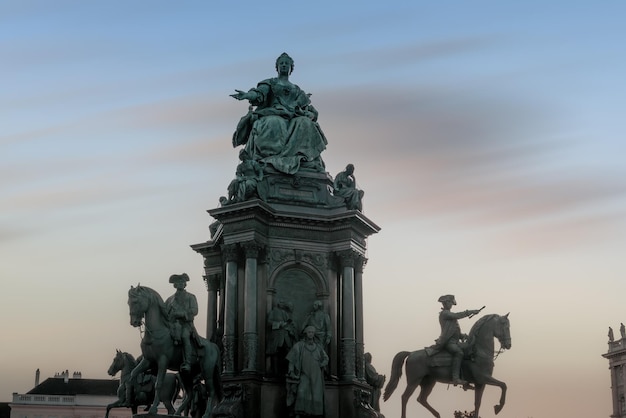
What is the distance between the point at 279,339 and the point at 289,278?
2176 millimetres

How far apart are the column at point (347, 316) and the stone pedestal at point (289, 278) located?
0.03 meters

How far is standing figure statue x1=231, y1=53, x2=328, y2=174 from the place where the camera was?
31625mm

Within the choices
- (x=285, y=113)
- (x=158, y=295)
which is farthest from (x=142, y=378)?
(x=285, y=113)

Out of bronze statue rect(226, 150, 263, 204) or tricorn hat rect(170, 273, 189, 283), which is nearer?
tricorn hat rect(170, 273, 189, 283)

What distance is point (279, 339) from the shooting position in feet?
95.1

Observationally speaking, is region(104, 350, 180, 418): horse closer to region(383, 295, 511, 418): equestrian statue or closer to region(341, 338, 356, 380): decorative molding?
region(341, 338, 356, 380): decorative molding

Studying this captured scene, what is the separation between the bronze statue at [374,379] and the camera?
100 feet

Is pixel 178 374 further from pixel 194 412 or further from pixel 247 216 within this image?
pixel 247 216

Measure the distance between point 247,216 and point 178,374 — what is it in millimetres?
5495

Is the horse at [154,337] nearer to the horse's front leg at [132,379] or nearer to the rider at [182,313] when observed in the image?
the horse's front leg at [132,379]

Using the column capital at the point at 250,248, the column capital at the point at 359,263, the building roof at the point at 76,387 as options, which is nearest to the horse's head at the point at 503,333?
the column capital at the point at 359,263

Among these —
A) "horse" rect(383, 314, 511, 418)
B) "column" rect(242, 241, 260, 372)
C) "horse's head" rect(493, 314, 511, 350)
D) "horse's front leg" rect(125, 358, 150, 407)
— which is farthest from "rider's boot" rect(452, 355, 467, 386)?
"horse's front leg" rect(125, 358, 150, 407)

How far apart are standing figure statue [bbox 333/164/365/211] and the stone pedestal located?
0.32 m

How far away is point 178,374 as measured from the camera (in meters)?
26.4
